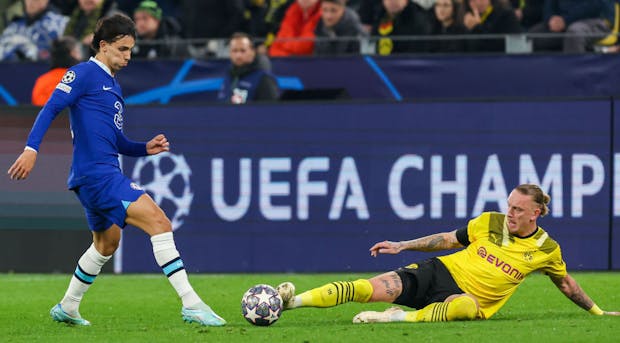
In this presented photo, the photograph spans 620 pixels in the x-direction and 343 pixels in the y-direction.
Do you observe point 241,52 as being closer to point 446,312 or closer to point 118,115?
point 118,115

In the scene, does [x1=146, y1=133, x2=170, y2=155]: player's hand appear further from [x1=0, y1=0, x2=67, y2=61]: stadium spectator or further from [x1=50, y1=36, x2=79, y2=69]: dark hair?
[x1=0, y1=0, x2=67, y2=61]: stadium spectator

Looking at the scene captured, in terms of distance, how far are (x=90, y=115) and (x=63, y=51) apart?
5797mm

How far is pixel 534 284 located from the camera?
12906 millimetres

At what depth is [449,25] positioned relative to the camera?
17000mm

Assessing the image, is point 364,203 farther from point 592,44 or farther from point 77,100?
point 77,100

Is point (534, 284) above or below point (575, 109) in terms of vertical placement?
below

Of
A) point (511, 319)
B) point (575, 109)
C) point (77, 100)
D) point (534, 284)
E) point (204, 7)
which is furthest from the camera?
point (204, 7)

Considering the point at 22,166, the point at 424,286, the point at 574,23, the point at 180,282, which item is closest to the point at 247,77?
the point at 574,23

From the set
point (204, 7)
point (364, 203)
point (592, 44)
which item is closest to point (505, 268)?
point (364, 203)

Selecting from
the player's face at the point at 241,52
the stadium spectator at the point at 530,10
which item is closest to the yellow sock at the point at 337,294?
the player's face at the point at 241,52

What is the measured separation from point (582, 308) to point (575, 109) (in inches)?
172

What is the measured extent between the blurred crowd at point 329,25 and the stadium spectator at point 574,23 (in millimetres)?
12

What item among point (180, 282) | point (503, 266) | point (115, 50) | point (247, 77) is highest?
point (115, 50)

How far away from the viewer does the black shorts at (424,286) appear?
9711mm
